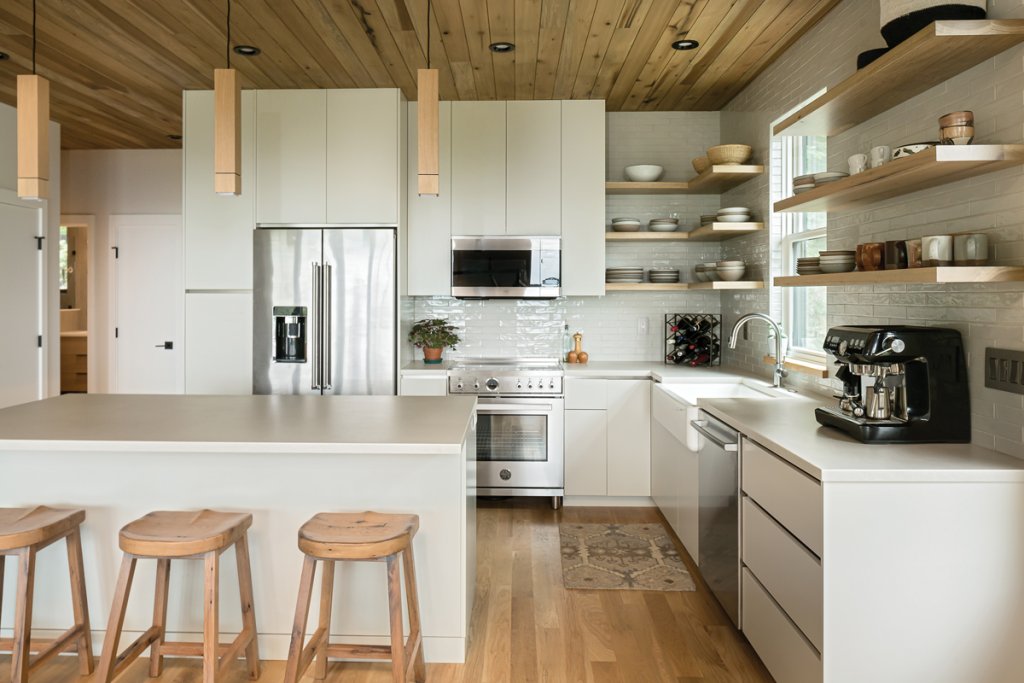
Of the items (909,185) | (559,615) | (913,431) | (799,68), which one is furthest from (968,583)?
(799,68)

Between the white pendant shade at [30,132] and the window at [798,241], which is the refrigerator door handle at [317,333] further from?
the window at [798,241]

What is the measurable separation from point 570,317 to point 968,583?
3.53m

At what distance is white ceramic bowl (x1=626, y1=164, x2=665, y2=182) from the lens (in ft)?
16.4

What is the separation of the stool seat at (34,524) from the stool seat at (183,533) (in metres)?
0.25

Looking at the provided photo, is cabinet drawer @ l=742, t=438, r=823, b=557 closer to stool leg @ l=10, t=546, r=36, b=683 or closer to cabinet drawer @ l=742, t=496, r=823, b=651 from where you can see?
cabinet drawer @ l=742, t=496, r=823, b=651

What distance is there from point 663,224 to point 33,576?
3.94 metres

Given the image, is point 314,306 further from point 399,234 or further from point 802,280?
point 802,280

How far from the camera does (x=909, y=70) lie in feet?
7.91

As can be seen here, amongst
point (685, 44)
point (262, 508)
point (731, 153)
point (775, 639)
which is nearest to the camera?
point (775, 639)

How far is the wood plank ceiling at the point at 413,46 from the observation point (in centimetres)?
349

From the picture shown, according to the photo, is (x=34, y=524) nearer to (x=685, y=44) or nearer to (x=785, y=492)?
(x=785, y=492)

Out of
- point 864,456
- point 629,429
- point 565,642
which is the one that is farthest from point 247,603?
point 629,429

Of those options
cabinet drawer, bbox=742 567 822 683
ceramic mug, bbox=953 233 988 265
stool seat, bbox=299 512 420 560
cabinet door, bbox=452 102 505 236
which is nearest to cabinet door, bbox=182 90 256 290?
cabinet door, bbox=452 102 505 236

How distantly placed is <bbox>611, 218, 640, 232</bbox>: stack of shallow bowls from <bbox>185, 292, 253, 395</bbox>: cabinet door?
241cm
